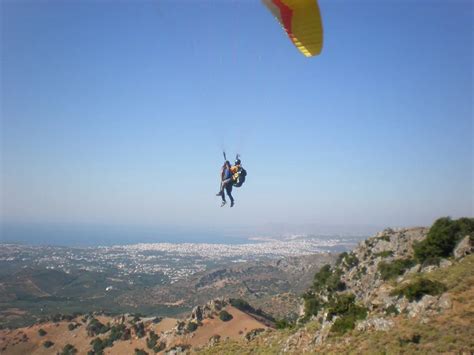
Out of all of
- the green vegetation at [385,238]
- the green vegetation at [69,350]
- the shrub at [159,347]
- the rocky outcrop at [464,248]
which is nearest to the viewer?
the rocky outcrop at [464,248]

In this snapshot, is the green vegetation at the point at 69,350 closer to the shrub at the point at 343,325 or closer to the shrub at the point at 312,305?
the shrub at the point at 312,305

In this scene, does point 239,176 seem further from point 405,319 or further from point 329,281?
point 329,281

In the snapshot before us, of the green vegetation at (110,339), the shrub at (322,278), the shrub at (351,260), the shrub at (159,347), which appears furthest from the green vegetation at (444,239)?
the green vegetation at (110,339)

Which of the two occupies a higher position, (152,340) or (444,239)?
(444,239)

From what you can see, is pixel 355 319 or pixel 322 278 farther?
pixel 322 278

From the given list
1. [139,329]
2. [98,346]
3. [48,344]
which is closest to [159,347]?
[139,329]
